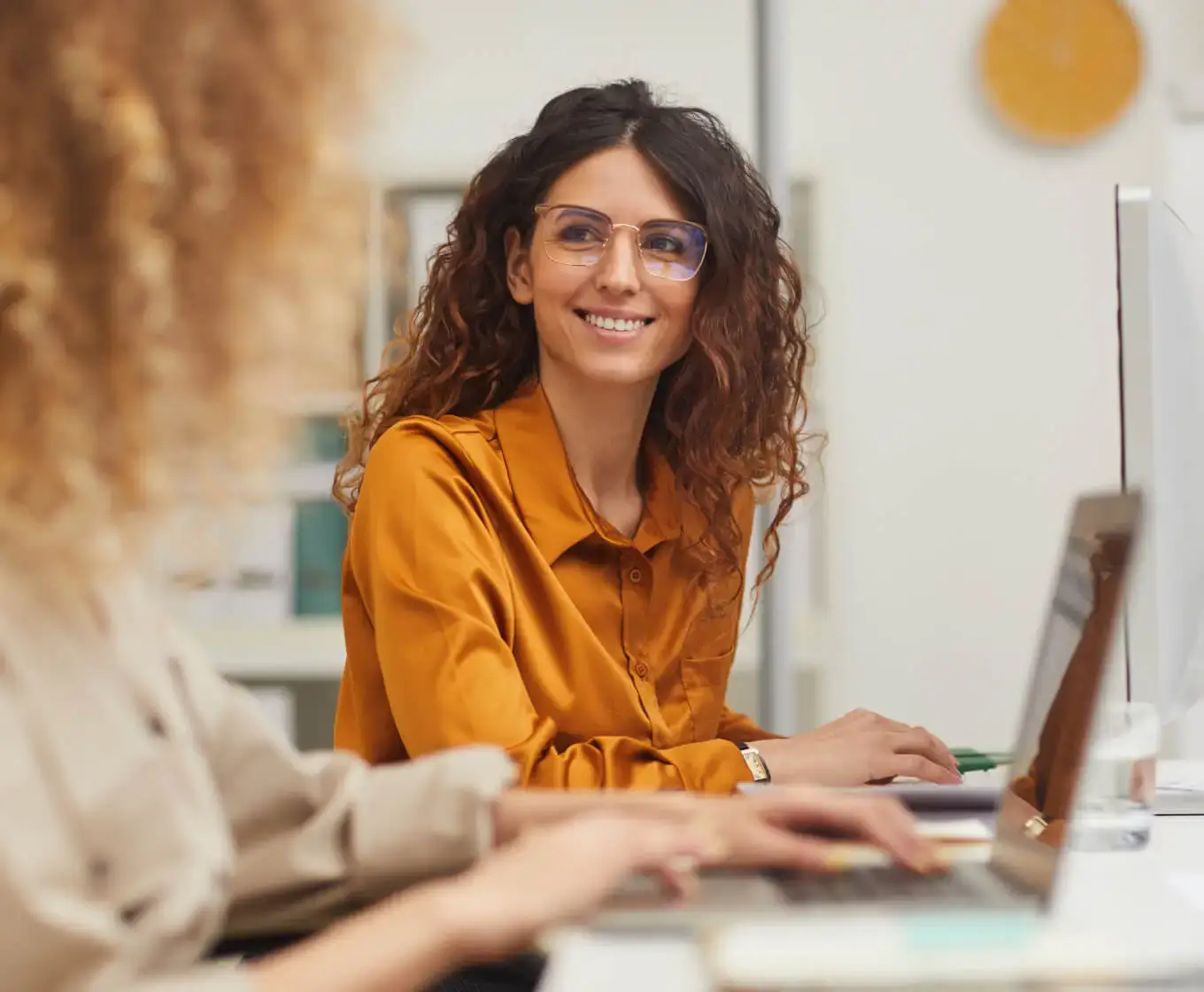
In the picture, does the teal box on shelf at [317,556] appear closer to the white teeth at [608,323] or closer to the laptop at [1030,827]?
the white teeth at [608,323]

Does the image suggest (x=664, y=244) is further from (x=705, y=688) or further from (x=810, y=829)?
(x=810, y=829)

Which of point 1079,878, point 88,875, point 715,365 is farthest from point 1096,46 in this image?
point 88,875

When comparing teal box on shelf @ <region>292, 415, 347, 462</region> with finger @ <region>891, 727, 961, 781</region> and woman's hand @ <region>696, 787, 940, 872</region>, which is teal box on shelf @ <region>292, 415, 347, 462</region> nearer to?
finger @ <region>891, 727, 961, 781</region>

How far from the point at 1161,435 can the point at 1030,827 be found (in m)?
0.40

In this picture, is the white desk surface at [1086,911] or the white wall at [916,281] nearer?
the white desk surface at [1086,911]

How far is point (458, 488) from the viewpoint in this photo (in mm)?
1338

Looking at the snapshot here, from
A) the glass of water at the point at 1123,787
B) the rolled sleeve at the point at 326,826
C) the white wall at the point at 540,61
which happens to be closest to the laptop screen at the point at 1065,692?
the glass of water at the point at 1123,787

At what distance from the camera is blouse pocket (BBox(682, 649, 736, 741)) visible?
1.50 m

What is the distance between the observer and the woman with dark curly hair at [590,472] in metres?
1.25

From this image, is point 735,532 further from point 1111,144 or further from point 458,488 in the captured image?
point 1111,144

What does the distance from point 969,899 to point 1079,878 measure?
181 mm

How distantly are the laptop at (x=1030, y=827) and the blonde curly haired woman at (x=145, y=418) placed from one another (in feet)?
0.23

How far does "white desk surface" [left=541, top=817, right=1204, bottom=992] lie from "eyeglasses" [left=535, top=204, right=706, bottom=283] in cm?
75

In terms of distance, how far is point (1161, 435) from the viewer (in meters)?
1.04
